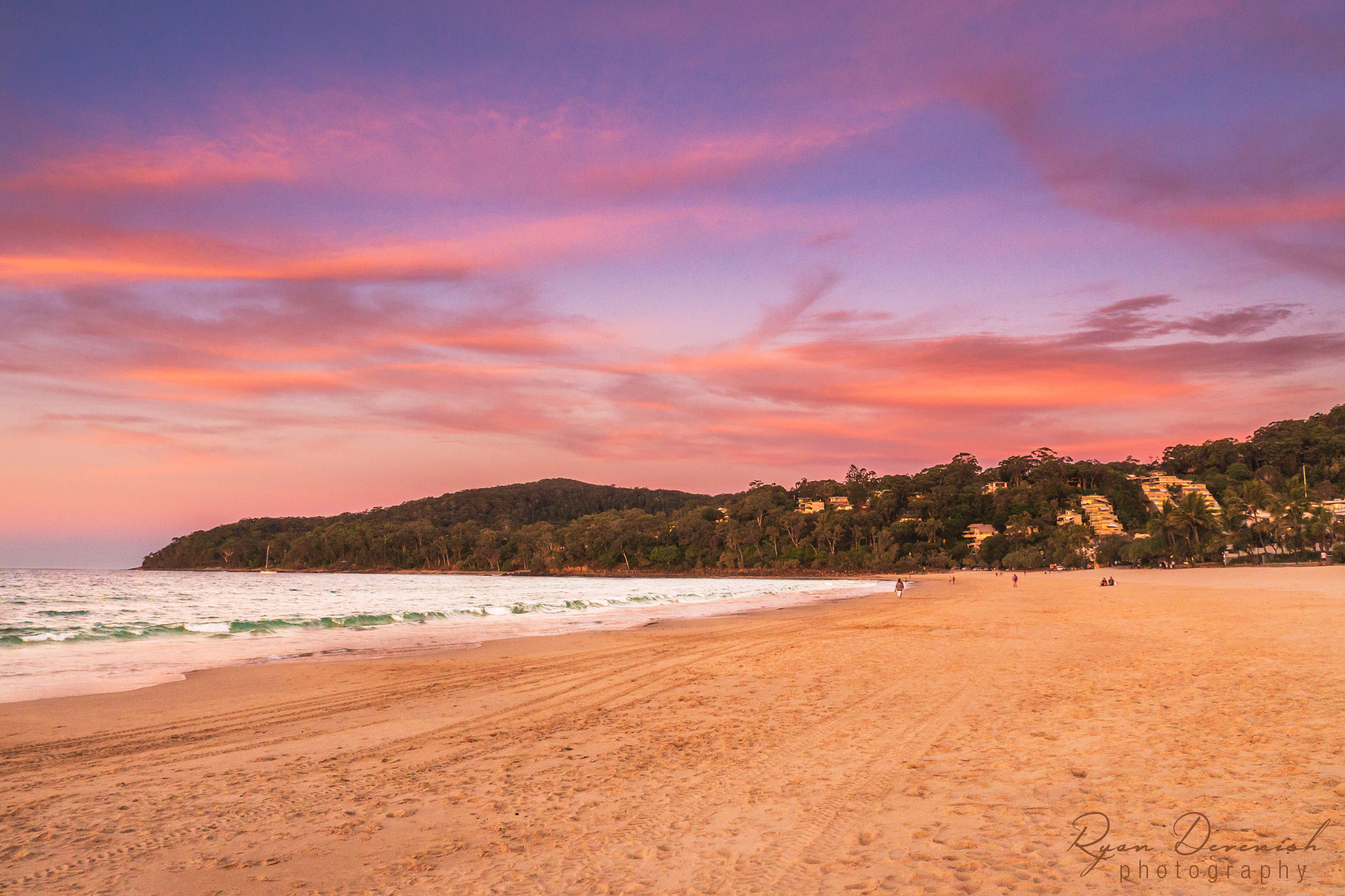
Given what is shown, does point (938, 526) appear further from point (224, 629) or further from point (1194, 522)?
point (224, 629)

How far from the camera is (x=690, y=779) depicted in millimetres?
6176

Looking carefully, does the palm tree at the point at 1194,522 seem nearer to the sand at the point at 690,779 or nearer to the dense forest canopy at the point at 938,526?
the dense forest canopy at the point at 938,526

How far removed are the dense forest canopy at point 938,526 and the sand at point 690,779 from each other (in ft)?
300

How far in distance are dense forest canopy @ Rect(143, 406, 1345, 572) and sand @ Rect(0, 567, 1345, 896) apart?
9156 centimetres

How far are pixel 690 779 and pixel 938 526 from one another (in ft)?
463

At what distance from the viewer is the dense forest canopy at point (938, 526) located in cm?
8894

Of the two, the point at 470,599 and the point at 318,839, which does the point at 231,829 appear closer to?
the point at 318,839

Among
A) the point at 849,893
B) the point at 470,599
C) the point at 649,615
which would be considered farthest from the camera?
the point at 470,599

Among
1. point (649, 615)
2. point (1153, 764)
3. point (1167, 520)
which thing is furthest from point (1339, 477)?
point (1153, 764)

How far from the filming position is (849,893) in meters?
3.91

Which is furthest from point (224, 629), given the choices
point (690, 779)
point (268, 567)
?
point (268, 567)

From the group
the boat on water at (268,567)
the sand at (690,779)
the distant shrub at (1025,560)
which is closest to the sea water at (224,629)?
the sand at (690,779)

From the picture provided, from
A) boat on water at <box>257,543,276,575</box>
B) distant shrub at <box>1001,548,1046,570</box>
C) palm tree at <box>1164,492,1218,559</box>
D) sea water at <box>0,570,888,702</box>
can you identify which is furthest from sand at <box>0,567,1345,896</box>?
boat on water at <box>257,543,276,575</box>

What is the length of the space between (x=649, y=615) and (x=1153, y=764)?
25088mm
